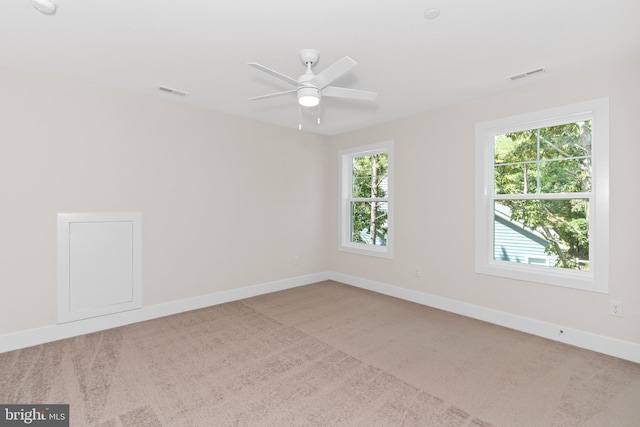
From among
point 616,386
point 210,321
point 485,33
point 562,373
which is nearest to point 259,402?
point 210,321

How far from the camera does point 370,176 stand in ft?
16.8

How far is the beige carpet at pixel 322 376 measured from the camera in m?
1.96

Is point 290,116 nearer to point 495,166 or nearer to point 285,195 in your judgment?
point 285,195

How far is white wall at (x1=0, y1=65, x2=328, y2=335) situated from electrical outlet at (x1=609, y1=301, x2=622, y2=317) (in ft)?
12.2

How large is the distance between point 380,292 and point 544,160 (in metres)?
2.69

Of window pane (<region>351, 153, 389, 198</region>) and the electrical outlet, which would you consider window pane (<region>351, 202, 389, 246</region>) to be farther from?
the electrical outlet

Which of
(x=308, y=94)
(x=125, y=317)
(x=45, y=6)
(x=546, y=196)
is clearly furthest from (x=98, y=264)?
(x=546, y=196)

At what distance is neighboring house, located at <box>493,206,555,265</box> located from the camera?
3328 millimetres

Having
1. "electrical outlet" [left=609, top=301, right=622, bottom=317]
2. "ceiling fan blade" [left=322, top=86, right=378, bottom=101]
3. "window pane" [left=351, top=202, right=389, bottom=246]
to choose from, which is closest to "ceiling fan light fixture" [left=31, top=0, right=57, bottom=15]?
"ceiling fan blade" [left=322, top=86, right=378, bottom=101]

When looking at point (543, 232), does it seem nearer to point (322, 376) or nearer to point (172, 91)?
point (322, 376)

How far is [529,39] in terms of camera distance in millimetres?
2377

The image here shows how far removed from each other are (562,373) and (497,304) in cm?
107

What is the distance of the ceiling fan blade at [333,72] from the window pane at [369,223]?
2759 millimetres

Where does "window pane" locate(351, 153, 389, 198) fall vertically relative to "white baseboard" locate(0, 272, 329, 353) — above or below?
above
